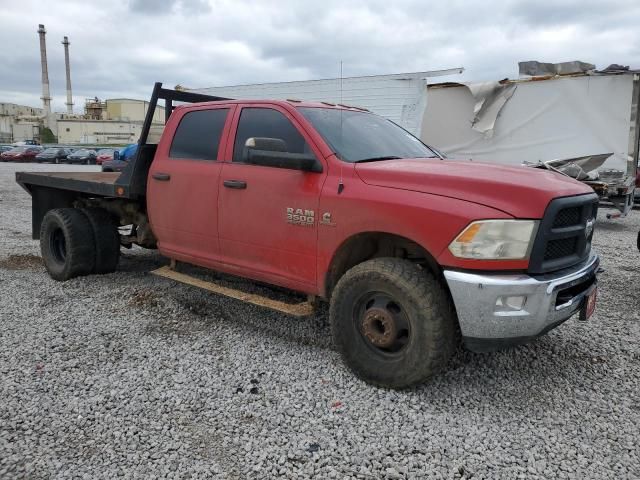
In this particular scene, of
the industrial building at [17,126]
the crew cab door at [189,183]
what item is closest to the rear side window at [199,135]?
the crew cab door at [189,183]

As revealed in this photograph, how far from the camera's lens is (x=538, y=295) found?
9.53 feet

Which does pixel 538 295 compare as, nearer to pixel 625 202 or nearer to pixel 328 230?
pixel 328 230

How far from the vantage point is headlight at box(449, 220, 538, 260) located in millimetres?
2895

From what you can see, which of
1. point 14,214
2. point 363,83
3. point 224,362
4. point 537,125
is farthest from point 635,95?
point 14,214

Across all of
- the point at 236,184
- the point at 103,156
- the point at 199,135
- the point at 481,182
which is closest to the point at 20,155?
the point at 103,156

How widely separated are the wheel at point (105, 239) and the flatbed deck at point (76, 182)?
0.30 metres

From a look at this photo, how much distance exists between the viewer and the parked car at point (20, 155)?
3906 cm

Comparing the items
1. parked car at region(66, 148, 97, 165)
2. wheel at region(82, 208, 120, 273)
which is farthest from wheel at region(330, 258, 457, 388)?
parked car at region(66, 148, 97, 165)

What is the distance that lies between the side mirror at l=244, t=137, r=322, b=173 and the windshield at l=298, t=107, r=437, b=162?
218mm

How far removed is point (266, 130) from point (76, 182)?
277cm

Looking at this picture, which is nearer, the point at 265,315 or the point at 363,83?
the point at 265,315

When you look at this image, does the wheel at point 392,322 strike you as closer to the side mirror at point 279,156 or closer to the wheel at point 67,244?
the side mirror at point 279,156

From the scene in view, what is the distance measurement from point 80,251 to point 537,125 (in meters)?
9.33

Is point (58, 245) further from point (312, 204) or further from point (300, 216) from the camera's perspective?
point (312, 204)
